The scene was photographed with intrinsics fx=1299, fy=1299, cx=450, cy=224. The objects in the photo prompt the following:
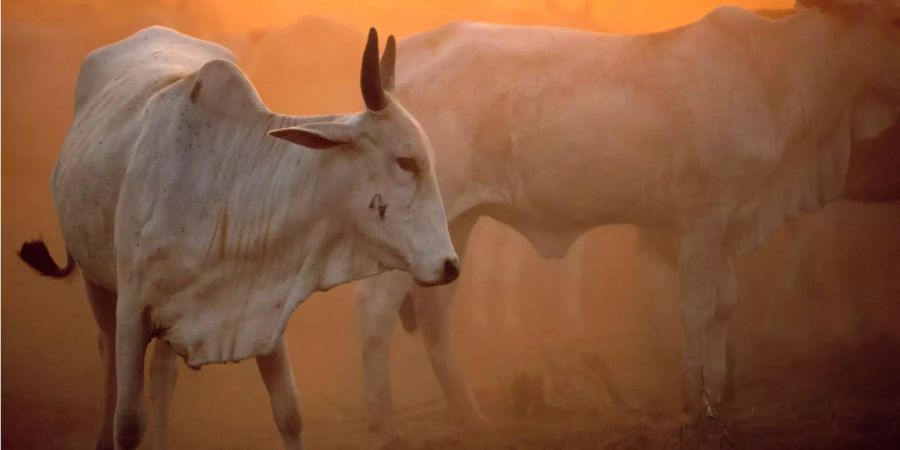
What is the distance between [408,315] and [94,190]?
0.95 metres

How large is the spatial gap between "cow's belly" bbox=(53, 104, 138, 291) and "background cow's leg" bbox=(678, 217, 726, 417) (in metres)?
1.47

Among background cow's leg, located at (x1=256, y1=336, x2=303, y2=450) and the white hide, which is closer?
the white hide

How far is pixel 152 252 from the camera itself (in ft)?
8.57

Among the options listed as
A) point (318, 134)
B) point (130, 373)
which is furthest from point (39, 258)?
point (318, 134)

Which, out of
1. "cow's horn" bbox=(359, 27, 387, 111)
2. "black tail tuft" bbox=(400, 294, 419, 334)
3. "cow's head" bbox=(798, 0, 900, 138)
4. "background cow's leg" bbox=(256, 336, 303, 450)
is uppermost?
"cow's head" bbox=(798, 0, 900, 138)

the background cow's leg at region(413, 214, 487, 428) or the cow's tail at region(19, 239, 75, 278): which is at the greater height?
the cow's tail at region(19, 239, 75, 278)

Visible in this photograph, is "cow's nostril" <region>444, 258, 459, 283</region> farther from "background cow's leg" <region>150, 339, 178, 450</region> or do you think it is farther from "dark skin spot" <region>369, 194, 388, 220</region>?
"background cow's leg" <region>150, 339, 178, 450</region>

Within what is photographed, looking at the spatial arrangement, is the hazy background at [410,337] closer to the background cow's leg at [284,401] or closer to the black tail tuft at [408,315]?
the black tail tuft at [408,315]

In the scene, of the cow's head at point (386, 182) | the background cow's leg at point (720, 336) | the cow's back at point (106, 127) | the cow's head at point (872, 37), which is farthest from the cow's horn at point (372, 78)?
the cow's head at point (872, 37)

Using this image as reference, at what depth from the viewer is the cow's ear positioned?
2541 millimetres

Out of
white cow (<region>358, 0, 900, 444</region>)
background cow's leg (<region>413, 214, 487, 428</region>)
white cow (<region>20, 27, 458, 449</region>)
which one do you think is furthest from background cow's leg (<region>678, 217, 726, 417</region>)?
white cow (<region>20, 27, 458, 449</region>)

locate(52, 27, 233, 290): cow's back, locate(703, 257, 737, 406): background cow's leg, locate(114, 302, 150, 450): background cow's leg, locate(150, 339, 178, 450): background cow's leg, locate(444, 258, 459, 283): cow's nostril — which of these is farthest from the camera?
locate(703, 257, 737, 406): background cow's leg

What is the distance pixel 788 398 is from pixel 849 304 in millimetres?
328

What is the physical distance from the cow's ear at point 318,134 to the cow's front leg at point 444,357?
2.93 feet
